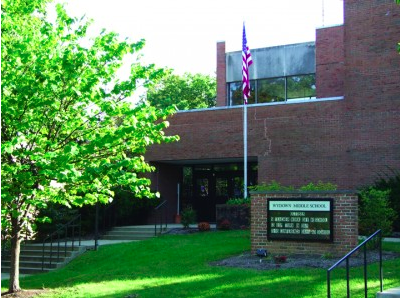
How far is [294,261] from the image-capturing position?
12.1 metres

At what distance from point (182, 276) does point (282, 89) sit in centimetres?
1808

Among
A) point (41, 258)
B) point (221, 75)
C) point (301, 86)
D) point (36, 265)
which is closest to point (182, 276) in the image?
point (36, 265)

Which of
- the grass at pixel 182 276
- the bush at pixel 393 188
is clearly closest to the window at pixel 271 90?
the bush at pixel 393 188

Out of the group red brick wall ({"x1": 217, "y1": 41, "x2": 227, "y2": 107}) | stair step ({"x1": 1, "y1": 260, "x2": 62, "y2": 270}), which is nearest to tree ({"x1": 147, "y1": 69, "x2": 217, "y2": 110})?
red brick wall ({"x1": 217, "y1": 41, "x2": 227, "y2": 107})

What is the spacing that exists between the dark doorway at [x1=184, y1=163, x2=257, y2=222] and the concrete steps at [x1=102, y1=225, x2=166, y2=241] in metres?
6.45

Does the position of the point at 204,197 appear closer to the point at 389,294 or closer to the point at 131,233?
the point at 131,233

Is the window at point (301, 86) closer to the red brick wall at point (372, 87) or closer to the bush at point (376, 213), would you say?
the red brick wall at point (372, 87)

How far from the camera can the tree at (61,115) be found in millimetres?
9703

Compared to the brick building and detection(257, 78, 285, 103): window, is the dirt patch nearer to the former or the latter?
the brick building

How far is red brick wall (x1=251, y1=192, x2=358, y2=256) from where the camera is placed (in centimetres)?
1256

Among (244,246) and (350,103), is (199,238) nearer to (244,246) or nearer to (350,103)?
(244,246)

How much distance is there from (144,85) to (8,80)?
2.92 meters

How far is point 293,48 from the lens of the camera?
27.6m

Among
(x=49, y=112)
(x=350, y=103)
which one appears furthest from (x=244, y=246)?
(x=350, y=103)
